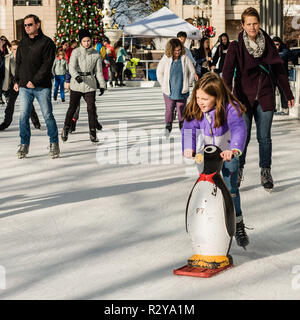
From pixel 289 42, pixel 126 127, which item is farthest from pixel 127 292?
pixel 289 42

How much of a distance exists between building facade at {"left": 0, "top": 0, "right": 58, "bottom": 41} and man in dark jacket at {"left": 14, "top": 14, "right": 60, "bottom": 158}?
49403 millimetres

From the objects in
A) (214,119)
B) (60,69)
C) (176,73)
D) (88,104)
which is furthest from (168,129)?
(60,69)

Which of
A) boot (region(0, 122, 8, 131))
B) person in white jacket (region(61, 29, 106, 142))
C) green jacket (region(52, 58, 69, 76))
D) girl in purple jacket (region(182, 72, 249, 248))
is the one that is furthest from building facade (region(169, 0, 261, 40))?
girl in purple jacket (region(182, 72, 249, 248))

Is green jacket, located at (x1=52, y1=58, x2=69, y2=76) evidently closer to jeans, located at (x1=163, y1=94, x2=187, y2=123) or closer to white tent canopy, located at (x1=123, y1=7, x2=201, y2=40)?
jeans, located at (x1=163, y1=94, x2=187, y2=123)

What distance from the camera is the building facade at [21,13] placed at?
192 feet

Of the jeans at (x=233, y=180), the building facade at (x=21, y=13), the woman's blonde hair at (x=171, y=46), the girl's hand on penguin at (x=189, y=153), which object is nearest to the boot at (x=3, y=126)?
the woman's blonde hair at (x=171, y=46)

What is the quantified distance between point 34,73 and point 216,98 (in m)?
5.43

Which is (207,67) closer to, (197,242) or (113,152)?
(113,152)

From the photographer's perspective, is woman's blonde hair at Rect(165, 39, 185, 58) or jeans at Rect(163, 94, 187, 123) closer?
woman's blonde hair at Rect(165, 39, 185, 58)

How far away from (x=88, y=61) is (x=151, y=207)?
4693 mm

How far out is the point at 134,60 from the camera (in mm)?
33938

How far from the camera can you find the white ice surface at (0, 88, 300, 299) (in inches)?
175

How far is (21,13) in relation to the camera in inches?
2309

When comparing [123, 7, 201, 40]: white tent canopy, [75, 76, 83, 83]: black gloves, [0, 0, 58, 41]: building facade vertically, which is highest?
[0, 0, 58, 41]: building facade
